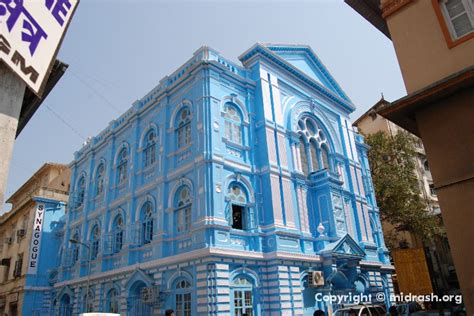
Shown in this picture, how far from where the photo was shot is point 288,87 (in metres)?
20.0

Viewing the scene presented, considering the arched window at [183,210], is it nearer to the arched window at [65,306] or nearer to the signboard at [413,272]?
the arched window at [65,306]

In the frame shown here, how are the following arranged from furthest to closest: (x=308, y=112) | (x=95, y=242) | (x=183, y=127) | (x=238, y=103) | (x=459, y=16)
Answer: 1. (x=95, y=242)
2. (x=308, y=112)
3. (x=238, y=103)
4. (x=183, y=127)
5. (x=459, y=16)

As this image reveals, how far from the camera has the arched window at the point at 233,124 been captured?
1672 centimetres

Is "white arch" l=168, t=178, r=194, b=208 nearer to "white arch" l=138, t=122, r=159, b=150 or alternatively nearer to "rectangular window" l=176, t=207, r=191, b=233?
"rectangular window" l=176, t=207, r=191, b=233

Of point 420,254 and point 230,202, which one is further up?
point 230,202

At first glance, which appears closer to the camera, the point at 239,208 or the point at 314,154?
the point at 239,208

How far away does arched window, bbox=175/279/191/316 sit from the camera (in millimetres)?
13930

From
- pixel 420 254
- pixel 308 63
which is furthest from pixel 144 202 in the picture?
pixel 420 254

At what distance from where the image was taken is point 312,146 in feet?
68.0

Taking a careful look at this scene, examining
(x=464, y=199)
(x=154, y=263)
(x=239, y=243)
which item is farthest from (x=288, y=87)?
(x=464, y=199)

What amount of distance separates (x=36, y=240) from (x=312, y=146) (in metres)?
20.5

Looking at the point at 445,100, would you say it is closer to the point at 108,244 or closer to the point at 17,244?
the point at 108,244

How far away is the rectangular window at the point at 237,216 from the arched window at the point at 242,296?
241cm

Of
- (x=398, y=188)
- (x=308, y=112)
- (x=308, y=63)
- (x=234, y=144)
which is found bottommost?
(x=234, y=144)
